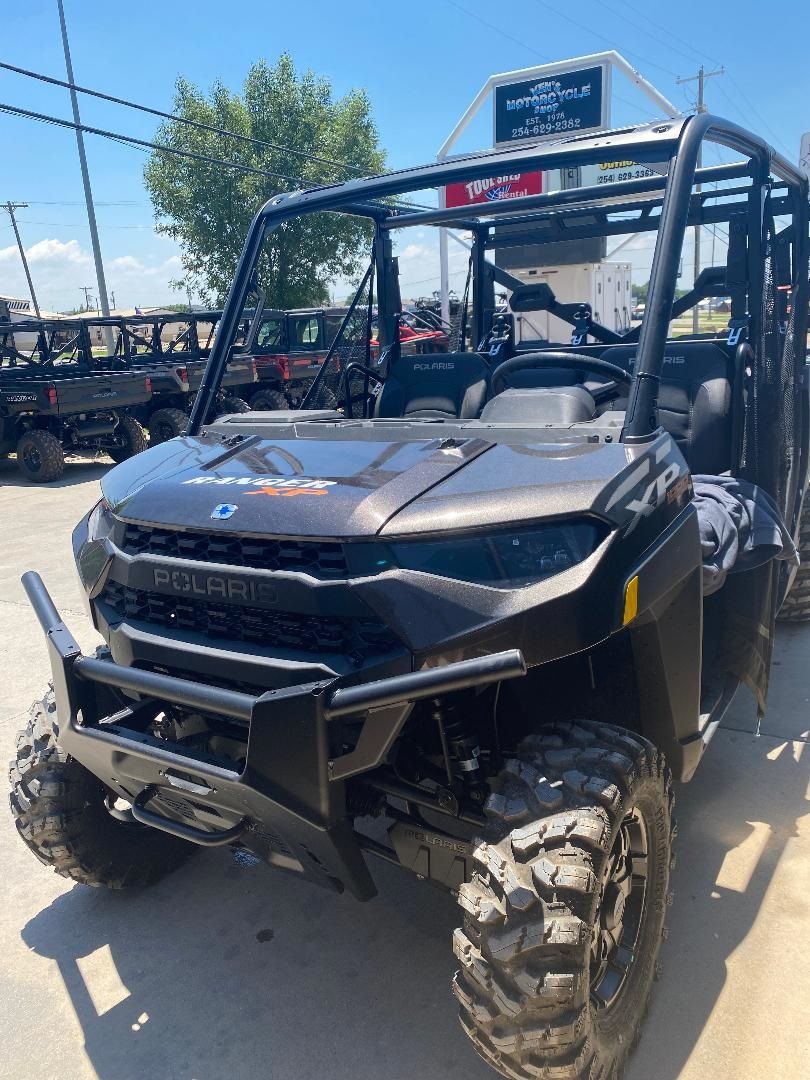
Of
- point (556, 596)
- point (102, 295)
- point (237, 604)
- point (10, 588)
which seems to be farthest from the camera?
point (102, 295)

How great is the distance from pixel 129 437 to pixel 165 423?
0.61 metres

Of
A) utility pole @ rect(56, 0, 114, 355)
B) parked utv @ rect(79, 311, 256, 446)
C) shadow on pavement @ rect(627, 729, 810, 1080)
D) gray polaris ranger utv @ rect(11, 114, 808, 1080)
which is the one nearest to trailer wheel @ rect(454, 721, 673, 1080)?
gray polaris ranger utv @ rect(11, 114, 808, 1080)

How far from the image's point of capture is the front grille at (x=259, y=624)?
197 cm

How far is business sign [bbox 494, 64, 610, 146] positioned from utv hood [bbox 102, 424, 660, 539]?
15.6 meters

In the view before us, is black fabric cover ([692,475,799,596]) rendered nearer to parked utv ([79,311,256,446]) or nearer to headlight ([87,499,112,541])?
headlight ([87,499,112,541])

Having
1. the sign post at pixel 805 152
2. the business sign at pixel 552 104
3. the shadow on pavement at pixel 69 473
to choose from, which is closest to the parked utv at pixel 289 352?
the shadow on pavement at pixel 69 473

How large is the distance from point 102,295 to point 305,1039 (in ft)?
84.9

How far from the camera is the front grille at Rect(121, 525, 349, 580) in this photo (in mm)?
2041

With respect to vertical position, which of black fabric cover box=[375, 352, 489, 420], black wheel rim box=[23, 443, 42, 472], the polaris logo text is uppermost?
black fabric cover box=[375, 352, 489, 420]

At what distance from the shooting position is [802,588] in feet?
15.9

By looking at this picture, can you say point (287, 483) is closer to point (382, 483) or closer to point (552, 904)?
point (382, 483)

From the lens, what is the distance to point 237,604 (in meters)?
2.10

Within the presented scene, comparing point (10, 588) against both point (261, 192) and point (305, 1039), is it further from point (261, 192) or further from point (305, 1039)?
point (261, 192)


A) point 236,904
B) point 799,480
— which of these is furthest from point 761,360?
point 236,904
